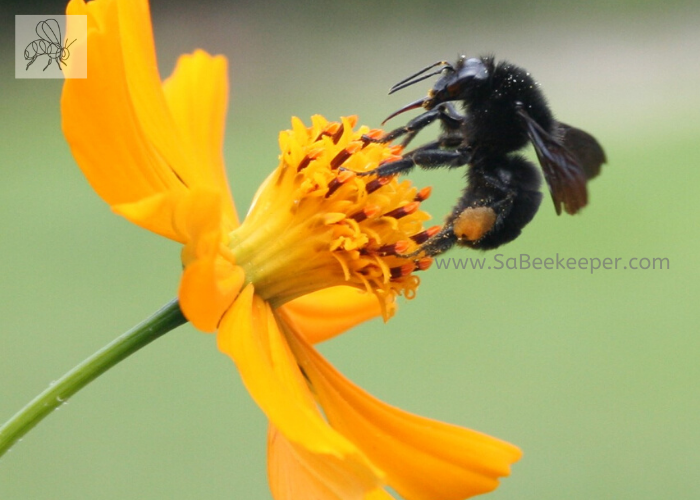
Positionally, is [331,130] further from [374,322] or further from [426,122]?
[374,322]

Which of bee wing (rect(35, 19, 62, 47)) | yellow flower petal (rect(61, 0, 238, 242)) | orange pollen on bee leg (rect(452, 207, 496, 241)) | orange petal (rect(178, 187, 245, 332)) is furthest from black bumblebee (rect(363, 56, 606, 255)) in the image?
bee wing (rect(35, 19, 62, 47))

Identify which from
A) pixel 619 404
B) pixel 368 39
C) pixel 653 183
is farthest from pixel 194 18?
pixel 619 404

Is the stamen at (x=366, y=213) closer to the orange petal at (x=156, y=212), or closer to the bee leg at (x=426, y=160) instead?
the bee leg at (x=426, y=160)

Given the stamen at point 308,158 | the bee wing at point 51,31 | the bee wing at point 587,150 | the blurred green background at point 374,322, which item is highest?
the bee wing at point 51,31

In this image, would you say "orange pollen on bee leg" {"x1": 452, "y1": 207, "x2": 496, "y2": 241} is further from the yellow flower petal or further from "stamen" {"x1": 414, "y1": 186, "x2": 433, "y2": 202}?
the yellow flower petal

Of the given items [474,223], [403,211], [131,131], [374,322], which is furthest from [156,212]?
[374,322]

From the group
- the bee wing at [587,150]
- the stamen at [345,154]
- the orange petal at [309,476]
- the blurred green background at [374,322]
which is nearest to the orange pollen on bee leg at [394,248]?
the stamen at [345,154]

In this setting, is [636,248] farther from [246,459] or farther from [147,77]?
[147,77]
